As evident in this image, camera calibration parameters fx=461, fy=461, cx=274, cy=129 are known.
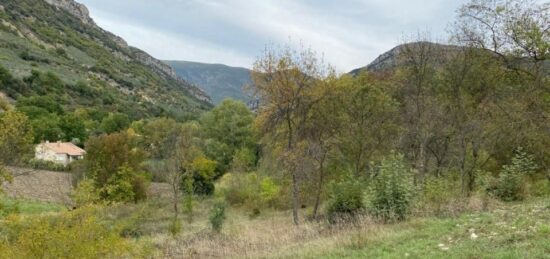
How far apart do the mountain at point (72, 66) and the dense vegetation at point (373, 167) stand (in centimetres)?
6396

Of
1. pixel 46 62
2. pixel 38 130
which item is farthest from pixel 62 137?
pixel 46 62

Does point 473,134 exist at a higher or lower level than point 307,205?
higher

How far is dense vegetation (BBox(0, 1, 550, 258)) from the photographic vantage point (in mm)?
9516

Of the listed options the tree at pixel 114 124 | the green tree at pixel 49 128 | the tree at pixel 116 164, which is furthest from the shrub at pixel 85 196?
the tree at pixel 114 124

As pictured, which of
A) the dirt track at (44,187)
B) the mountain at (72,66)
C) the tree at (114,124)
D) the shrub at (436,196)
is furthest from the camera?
the mountain at (72,66)

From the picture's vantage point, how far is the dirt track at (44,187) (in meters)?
36.3

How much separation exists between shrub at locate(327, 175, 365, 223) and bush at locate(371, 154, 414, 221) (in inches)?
152

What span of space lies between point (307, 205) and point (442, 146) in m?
11.6

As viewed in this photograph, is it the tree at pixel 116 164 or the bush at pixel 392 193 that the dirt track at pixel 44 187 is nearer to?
the tree at pixel 116 164

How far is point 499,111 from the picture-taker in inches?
783

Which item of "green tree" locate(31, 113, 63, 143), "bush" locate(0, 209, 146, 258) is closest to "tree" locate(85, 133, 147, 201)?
"bush" locate(0, 209, 146, 258)

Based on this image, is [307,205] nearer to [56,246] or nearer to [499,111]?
[499,111]

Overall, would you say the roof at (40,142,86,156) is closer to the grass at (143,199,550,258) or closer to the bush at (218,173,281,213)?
the bush at (218,173,281,213)

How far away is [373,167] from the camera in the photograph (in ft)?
72.1
